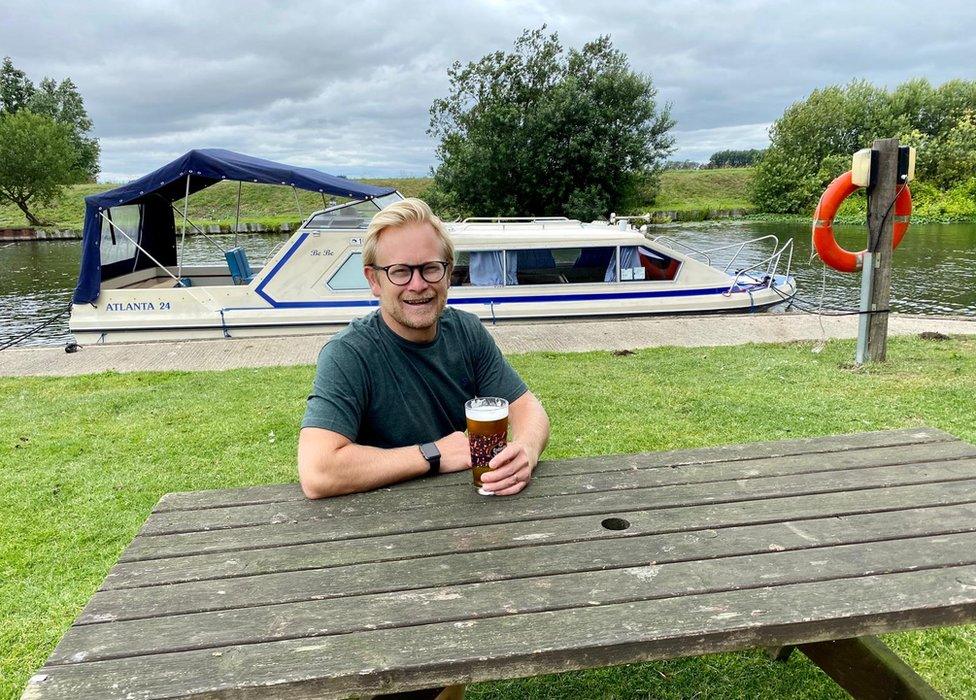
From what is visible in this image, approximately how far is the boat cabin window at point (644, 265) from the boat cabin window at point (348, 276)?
4.40m

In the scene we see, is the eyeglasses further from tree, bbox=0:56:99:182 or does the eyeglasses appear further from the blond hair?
tree, bbox=0:56:99:182

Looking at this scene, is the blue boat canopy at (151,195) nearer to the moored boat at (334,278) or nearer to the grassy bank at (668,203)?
the moored boat at (334,278)

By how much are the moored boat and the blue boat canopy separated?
0.02 metres

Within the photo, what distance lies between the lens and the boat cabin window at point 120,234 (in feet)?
35.7

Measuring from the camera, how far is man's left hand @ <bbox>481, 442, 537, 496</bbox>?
1.98 metres

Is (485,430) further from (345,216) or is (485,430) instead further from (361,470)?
(345,216)

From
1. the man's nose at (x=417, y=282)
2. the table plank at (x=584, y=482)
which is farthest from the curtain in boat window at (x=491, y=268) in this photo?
the table plank at (x=584, y=482)

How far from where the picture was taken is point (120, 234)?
11.4m

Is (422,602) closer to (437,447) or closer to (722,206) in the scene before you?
(437,447)

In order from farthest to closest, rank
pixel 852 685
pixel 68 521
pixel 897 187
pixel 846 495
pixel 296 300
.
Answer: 1. pixel 296 300
2. pixel 897 187
3. pixel 68 521
4. pixel 852 685
5. pixel 846 495

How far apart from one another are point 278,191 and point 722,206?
3156 cm

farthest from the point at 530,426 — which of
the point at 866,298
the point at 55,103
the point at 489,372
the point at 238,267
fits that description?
the point at 55,103

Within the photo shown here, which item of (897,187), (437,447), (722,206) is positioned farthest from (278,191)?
(437,447)

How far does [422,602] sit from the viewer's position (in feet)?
4.90
